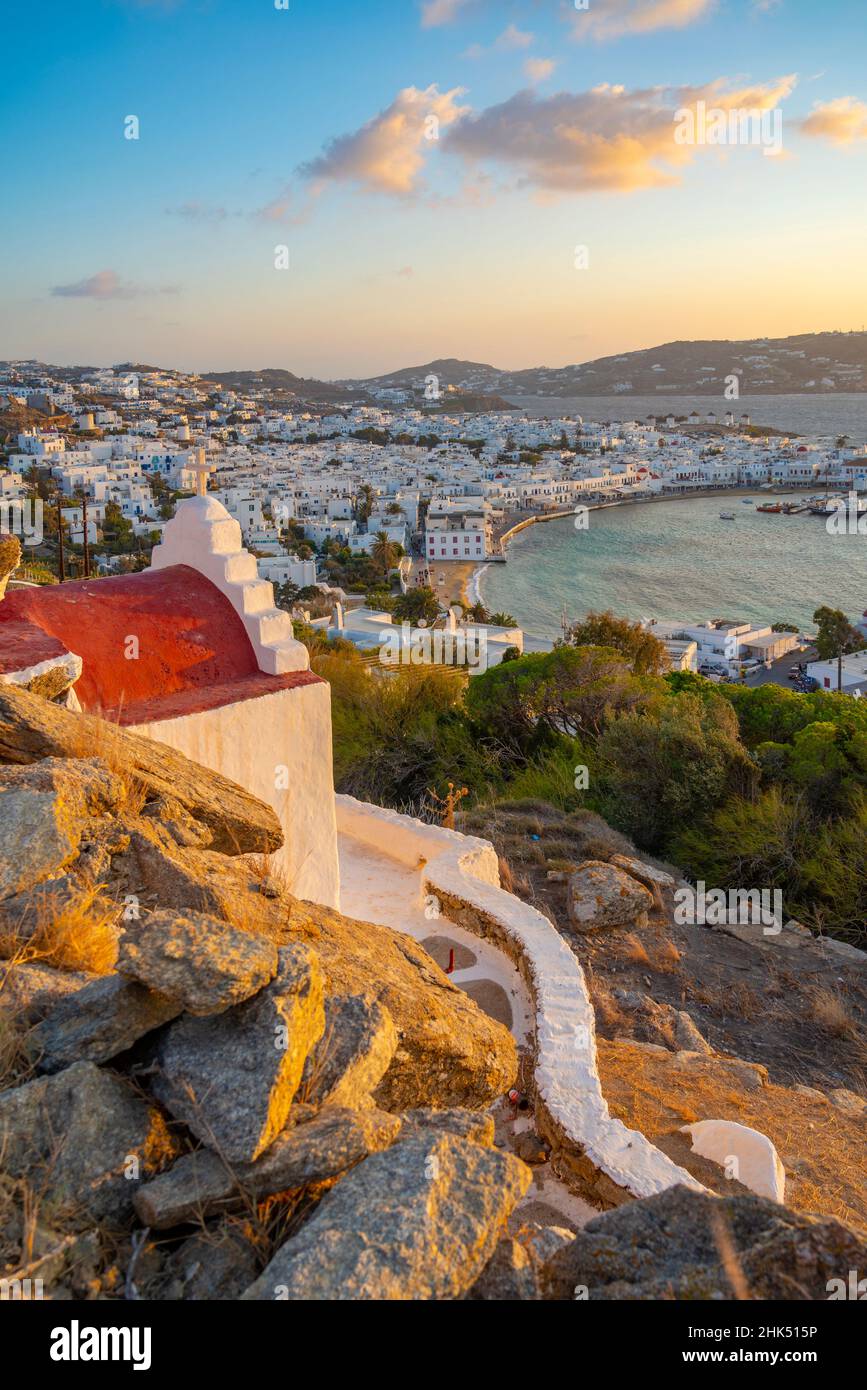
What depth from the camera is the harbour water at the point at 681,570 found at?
170 ft

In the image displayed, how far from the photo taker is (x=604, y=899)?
706 centimetres

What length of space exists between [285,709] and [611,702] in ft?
27.2

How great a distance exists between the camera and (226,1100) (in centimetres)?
206

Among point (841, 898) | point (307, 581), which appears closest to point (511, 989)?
point (841, 898)

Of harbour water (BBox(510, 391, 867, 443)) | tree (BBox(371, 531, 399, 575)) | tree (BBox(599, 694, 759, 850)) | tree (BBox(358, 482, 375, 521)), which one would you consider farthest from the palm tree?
harbour water (BBox(510, 391, 867, 443))

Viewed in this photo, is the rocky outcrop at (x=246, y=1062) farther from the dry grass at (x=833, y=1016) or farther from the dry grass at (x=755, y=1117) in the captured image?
the dry grass at (x=833, y=1016)

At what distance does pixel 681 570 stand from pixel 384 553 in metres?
18.0

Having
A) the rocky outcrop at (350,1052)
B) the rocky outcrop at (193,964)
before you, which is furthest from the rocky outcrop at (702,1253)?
the rocky outcrop at (193,964)

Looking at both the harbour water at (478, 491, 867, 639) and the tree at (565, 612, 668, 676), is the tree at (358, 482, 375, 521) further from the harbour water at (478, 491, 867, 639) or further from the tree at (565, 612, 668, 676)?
the tree at (565, 612, 668, 676)

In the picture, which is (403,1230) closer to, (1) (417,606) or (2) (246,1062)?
(2) (246,1062)

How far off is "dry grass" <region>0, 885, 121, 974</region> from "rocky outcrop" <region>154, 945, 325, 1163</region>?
54 centimetres

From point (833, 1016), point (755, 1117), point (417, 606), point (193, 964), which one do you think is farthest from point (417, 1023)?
point (417, 606)

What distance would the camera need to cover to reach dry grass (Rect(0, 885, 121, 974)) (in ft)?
8.49

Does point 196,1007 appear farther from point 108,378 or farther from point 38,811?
point 108,378
